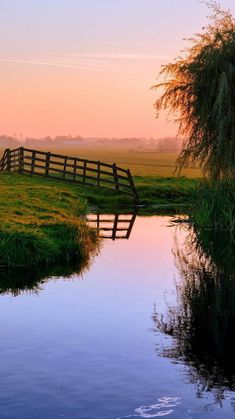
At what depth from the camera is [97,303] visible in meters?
16.6

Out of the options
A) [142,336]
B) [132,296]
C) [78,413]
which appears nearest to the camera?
[78,413]

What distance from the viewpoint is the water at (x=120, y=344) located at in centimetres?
1043

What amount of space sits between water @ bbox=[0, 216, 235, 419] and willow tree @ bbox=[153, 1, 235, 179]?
9.82m

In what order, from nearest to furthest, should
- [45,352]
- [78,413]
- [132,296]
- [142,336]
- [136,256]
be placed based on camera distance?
[78,413], [45,352], [142,336], [132,296], [136,256]

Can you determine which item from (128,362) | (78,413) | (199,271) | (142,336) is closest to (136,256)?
(199,271)

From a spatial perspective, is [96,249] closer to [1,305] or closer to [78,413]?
[1,305]

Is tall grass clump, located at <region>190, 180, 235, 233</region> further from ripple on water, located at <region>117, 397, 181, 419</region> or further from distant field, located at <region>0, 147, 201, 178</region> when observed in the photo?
ripple on water, located at <region>117, 397, 181, 419</region>

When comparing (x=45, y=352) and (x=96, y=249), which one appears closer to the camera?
(x=45, y=352)

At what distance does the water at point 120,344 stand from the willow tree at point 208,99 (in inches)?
387

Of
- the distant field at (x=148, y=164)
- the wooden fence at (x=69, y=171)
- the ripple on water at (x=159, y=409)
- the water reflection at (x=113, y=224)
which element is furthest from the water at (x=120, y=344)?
the distant field at (x=148, y=164)

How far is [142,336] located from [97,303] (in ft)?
9.23

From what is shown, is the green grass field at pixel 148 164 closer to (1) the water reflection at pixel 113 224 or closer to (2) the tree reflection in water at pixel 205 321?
(1) the water reflection at pixel 113 224

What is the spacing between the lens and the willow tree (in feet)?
98.6

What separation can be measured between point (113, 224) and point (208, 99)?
6765mm
